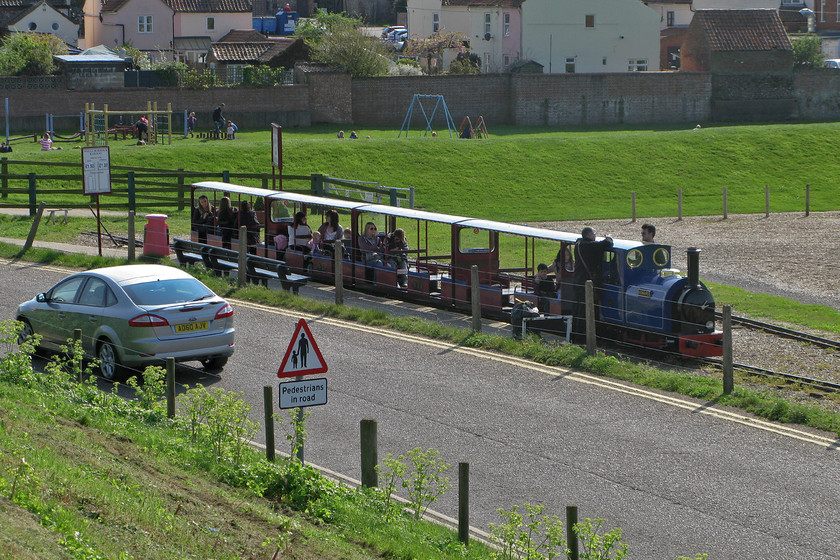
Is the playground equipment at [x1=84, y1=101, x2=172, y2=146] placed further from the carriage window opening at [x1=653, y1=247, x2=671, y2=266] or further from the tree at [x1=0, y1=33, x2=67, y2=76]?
Result: the carriage window opening at [x1=653, y1=247, x2=671, y2=266]

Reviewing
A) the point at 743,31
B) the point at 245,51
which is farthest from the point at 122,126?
the point at 743,31

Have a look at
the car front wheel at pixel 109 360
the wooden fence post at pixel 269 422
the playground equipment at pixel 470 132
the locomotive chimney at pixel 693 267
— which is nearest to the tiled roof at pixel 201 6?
the playground equipment at pixel 470 132

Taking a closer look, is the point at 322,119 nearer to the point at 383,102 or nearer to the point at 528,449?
the point at 383,102

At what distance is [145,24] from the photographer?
88438 millimetres

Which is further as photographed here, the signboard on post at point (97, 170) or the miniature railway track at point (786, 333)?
the signboard on post at point (97, 170)

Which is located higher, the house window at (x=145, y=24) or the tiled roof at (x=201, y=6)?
the tiled roof at (x=201, y=6)

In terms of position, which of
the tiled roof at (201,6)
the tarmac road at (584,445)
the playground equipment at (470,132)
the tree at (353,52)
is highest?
the tiled roof at (201,6)

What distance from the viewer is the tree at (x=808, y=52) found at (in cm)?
7719

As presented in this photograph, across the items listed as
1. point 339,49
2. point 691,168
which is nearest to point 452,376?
point 691,168

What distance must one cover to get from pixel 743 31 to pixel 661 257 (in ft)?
193

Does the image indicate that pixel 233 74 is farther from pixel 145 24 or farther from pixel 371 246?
pixel 371 246

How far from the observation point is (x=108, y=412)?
11766mm

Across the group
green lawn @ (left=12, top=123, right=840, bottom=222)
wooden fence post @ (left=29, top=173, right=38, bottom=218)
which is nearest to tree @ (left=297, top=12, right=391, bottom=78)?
green lawn @ (left=12, top=123, right=840, bottom=222)

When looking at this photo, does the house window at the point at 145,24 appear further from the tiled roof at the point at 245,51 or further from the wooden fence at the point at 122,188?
the wooden fence at the point at 122,188
